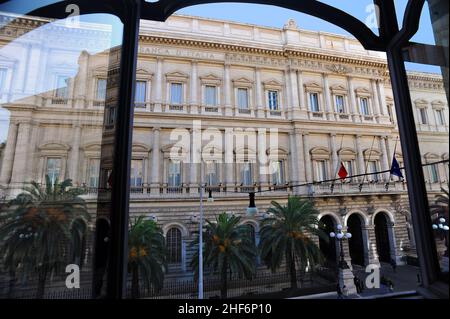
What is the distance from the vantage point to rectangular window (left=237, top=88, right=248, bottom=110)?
39.3 feet

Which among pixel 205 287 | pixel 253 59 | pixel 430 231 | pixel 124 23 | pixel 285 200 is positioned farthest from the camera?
pixel 253 59

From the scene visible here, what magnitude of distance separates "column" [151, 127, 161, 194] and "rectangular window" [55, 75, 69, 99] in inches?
330

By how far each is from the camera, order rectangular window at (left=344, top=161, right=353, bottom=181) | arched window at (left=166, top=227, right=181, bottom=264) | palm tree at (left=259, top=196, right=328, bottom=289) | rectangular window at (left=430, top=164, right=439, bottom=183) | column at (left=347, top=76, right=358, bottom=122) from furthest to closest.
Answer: column at (left=347, top=76, right=358, bottom=122) < rectangular window at (left=344, top=161, right=353, bottom=181) < arched window at (left=166, top=227, right=181, bottom=264) < palm tree at (left=259, top=196, right=328, bottom=289) < rectangular window at (left=430, top=164, right=439, bottom=183)

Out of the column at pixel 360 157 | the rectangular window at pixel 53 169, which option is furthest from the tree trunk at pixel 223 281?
the column at pixel 360 157

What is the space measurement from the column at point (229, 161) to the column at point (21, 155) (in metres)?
9.03

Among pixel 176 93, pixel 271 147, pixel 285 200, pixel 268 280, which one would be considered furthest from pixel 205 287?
pixel 176 93

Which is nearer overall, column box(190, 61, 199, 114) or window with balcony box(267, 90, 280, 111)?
column box(190, 61, 199, 114)

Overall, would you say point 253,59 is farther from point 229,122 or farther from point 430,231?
point 430,231

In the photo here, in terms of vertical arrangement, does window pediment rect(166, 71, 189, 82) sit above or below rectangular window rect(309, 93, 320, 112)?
above

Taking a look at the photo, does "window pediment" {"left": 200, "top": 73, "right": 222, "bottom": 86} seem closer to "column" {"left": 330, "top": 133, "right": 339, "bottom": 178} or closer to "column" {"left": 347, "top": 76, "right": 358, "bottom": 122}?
"column" {"left": 330, "top": 133, "right": 339, "bottom": 178}

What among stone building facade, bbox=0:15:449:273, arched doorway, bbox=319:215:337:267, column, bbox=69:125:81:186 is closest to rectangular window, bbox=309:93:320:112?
stone building facade, bbox=0:15:449:273
